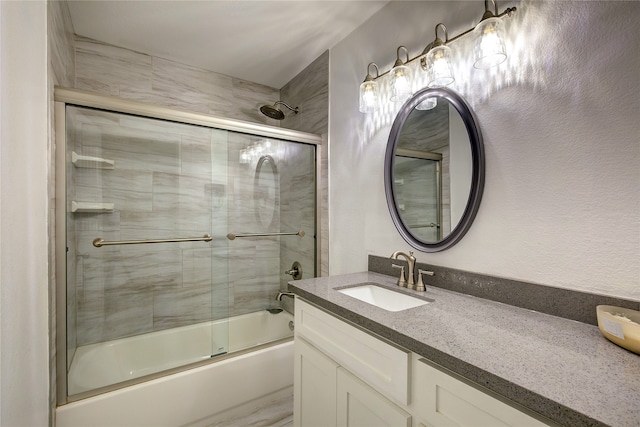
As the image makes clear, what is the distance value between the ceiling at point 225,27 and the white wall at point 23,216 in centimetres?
73

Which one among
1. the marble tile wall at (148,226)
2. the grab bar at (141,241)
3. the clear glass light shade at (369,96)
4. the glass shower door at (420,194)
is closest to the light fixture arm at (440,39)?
the clear glass light shade at (369,96)

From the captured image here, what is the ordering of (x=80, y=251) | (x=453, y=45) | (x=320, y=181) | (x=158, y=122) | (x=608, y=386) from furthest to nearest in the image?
(x=320, y=181) → (x=158, y=122) → (x=80, y=251) → (x=453, y=45) → (x=608, y=386)

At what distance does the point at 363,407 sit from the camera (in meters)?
0.97

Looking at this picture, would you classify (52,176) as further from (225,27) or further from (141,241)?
(225,27)

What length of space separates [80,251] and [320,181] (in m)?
1.57

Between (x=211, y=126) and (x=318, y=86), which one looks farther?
(x=318, y=86)

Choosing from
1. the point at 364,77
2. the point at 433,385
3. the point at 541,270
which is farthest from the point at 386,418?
the point at 364,77

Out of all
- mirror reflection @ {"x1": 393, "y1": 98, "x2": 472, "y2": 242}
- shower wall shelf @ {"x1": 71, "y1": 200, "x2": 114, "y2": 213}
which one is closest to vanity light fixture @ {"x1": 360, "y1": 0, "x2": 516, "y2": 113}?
mirror reflection @ {"x1": 393, "y1": 98, "x2": 472, "y2": 242}

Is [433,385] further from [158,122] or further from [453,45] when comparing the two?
[158,122]

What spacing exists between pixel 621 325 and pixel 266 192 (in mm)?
2086

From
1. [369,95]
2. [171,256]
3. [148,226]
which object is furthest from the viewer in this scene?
[171,256]

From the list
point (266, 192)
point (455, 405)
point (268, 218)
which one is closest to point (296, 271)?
point (268, 218)

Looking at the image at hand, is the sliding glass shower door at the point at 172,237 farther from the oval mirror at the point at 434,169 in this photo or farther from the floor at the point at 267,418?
the oval mirror at the point at 434,169

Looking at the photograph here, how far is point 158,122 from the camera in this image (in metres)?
1.77
